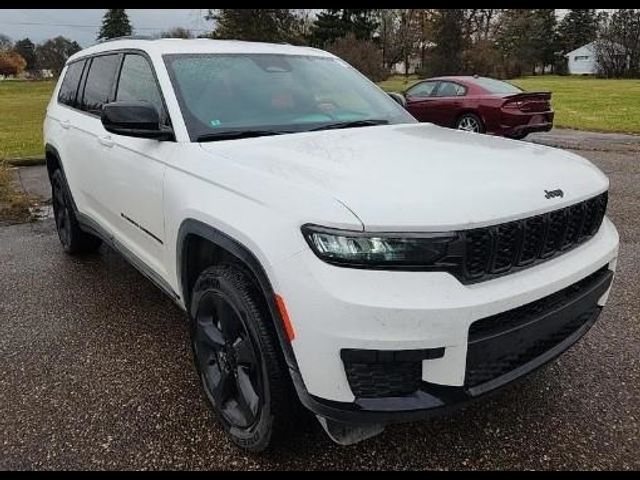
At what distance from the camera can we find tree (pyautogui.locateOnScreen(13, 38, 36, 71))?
234 ft

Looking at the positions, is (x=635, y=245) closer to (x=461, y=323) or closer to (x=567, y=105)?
(x=461, y=323)

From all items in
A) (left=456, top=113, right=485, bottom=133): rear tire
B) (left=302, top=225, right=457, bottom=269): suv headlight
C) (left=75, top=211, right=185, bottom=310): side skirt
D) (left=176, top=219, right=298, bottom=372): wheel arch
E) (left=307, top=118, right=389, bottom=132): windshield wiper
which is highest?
(left=307, top=118, right=389, bottom=132): windshield wiper

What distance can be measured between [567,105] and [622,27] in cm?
3520

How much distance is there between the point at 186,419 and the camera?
274cm

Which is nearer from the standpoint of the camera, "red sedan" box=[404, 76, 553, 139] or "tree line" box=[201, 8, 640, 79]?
"red sedan" box=[404, 76, 553, 139]

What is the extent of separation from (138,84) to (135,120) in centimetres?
80

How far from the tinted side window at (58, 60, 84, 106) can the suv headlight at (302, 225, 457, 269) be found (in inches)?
141

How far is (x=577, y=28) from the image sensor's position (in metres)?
71.0

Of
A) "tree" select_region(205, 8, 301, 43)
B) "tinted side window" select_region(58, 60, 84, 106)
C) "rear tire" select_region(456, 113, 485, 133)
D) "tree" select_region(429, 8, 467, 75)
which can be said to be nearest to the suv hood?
"tinted side window" select_region(58, 60, 84, 106)

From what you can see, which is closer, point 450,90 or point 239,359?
point 239,359

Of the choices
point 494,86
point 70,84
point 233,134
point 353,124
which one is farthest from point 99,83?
point 494,86

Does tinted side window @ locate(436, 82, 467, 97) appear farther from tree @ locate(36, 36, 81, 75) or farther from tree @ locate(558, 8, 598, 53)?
tree @ locate(558, 8, 598, 53)

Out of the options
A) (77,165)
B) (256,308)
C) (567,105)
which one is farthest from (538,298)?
(567,105)

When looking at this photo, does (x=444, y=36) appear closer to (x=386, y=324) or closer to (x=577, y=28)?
(x=577, y=28)
